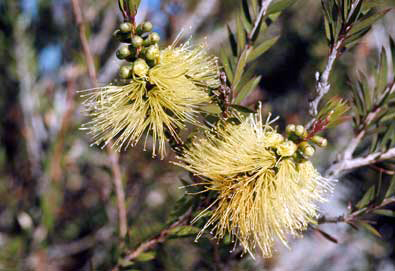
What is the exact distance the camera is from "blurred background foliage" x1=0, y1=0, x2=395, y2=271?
2.24m

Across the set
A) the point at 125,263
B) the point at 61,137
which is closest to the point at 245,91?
the point at 125,263

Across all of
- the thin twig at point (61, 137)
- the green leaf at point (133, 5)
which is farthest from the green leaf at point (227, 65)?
the thin twig at point (61, 137)

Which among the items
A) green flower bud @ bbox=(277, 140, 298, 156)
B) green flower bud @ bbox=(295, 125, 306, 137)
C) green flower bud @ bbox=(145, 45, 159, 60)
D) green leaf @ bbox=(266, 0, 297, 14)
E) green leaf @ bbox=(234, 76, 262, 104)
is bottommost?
green flower bud @ bbox=(277, 140, 298, 156)

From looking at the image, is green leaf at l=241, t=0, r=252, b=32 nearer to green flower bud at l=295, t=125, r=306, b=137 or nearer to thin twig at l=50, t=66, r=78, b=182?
green flower bud at l=295, t=125, r=306, b=137

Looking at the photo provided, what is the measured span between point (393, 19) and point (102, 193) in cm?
256

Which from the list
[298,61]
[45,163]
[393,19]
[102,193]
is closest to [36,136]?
[102,193]

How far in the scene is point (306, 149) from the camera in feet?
3.45

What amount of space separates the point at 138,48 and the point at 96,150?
2.23 meters

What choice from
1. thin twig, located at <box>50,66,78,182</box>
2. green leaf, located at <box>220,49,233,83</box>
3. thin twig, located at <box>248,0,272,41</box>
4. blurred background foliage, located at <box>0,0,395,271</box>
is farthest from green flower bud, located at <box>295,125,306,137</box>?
thin twig, located at <box>50,66,78,182</box>

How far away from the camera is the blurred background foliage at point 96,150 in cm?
224

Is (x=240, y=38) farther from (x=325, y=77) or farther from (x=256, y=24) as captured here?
(x=325, y=77)

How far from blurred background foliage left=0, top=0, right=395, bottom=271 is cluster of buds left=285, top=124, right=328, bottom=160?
31.2 inches

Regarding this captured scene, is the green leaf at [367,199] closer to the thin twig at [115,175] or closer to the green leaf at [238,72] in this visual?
the green leaf at [238,72]

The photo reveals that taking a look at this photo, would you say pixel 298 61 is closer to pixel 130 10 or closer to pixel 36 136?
pixel 36 136
